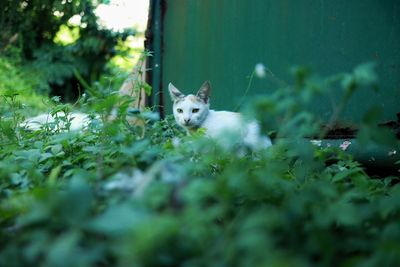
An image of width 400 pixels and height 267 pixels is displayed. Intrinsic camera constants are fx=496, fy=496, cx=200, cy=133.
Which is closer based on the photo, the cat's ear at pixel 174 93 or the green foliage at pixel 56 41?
the cat's ear at pixel 174 93

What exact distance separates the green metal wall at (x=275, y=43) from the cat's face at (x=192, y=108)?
0.35 metres

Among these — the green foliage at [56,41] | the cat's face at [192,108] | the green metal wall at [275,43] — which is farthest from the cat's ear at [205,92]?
the green foliage at [56,41]

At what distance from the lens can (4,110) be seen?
10.8 ft

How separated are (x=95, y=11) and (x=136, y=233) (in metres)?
7.81

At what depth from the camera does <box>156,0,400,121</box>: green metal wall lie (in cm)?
366

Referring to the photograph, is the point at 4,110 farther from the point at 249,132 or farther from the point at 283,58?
the point at 283,58

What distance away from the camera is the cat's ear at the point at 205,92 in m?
4.19

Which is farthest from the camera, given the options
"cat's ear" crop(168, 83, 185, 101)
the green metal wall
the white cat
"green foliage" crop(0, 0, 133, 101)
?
"green foliage" crop(0, 0, 133, 101)

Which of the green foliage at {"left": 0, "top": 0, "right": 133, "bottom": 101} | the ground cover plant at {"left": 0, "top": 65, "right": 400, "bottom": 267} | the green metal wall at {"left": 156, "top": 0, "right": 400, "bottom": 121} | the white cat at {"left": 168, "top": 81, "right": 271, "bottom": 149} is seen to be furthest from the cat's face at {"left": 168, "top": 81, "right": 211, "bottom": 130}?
the green foliage at {"left": 0, "top": 0, "right": 133, "bottom": 101}

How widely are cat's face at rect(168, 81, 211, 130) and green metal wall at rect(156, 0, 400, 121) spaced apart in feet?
1.13

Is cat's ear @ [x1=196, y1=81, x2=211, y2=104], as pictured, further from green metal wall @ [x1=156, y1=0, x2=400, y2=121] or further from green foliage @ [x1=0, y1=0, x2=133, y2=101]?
green foliage @ [x1=0, y1=0, x2=133, y2=101]

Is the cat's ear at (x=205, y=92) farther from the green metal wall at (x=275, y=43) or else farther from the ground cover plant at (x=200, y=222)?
the ground cover plant at (x=200, y=222)

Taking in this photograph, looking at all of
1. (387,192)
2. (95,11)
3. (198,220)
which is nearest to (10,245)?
(198,220)

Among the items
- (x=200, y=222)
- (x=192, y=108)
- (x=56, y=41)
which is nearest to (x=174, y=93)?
(x=192, y=108)
